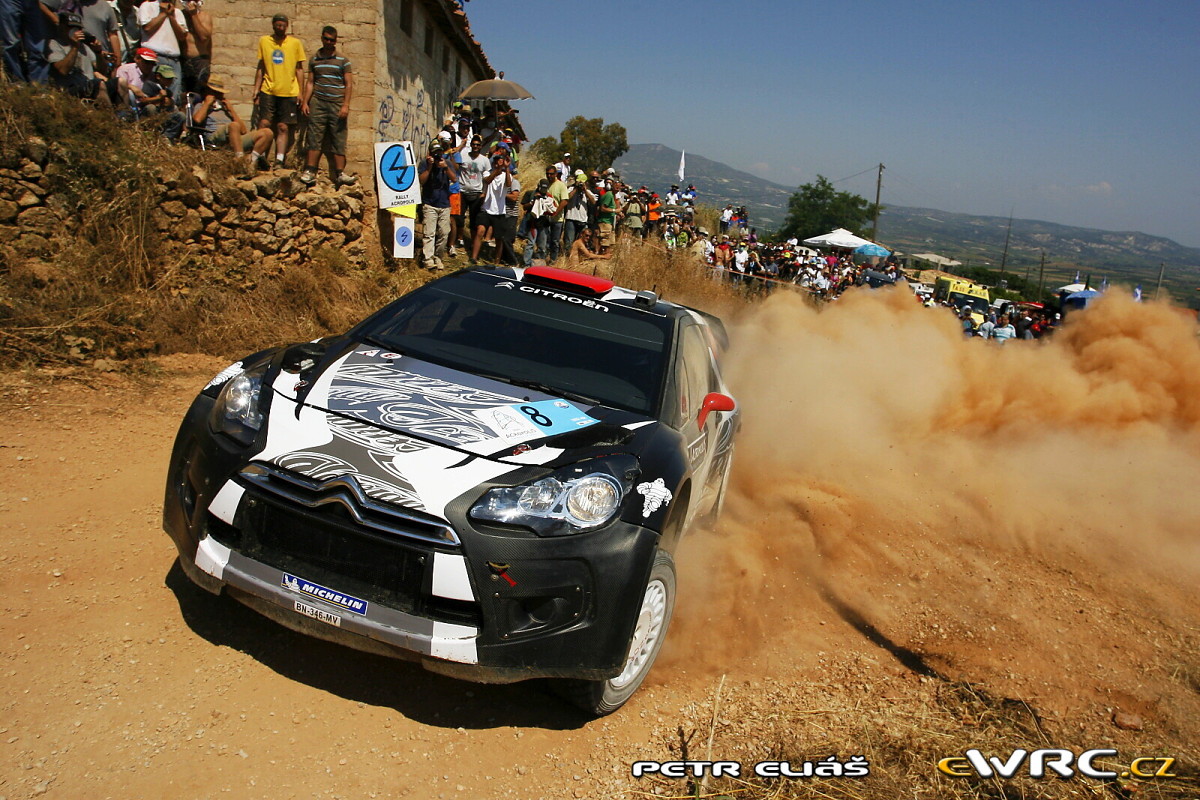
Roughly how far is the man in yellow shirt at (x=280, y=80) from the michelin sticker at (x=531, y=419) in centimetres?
945

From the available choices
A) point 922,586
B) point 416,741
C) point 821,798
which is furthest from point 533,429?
point 922,586

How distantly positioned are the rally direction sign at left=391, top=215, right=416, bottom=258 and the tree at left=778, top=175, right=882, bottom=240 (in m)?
96.4

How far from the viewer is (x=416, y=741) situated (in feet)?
11.6

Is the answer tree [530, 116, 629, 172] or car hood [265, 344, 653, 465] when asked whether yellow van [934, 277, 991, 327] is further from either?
car hood [265, 344, 653, 465]

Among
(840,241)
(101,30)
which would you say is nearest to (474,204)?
(101,30)

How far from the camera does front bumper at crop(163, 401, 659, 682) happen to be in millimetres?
3227

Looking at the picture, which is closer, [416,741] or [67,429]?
[416,741]

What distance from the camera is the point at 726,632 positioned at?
4.83 metres

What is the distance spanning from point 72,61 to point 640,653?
9745 mm

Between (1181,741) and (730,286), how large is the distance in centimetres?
1253

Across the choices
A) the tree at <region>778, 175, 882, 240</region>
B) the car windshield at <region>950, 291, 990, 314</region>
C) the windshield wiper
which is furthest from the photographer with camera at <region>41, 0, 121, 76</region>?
the tree at <region>778, 175, 882, 240</region>

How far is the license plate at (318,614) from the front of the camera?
3.29 m

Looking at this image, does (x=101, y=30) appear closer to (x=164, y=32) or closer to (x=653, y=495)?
(x=164, y=32)

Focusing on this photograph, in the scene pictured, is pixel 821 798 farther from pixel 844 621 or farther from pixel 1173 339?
pixel 1173 339
